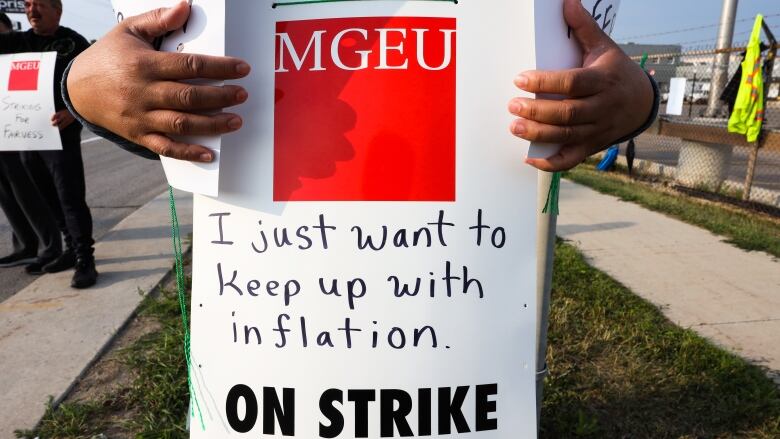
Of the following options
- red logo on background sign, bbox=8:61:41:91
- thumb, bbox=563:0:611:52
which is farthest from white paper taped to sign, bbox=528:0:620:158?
red logo on background sign, bbox=8:61:41:91

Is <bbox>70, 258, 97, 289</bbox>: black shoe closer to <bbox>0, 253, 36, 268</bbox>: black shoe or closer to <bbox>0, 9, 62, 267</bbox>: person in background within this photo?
<bbox>0, 9, 62, 267</bbox>: person in background

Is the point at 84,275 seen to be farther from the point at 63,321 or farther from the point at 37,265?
the point at 37,265

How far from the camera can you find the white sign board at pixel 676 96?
26.0 feet

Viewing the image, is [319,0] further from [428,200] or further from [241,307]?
[241,307]

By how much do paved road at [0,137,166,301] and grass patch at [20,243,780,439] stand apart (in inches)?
71.0

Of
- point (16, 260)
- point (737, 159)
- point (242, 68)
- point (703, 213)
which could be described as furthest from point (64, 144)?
point (737, 159)

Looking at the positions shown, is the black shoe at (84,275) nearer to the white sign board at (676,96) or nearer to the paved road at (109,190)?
the paved road at (109,190)

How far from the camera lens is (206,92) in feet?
3.18

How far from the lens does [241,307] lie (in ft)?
3.64

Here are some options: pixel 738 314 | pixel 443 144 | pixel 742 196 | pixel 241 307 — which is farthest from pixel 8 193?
pixel 742 196

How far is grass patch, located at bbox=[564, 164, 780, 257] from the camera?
4.85m

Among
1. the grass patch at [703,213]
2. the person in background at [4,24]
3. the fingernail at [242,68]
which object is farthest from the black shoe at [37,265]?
the grass patch at [703,213]

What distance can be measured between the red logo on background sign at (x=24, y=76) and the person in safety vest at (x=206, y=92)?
10.6 feet

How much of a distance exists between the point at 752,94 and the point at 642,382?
15.8ft
